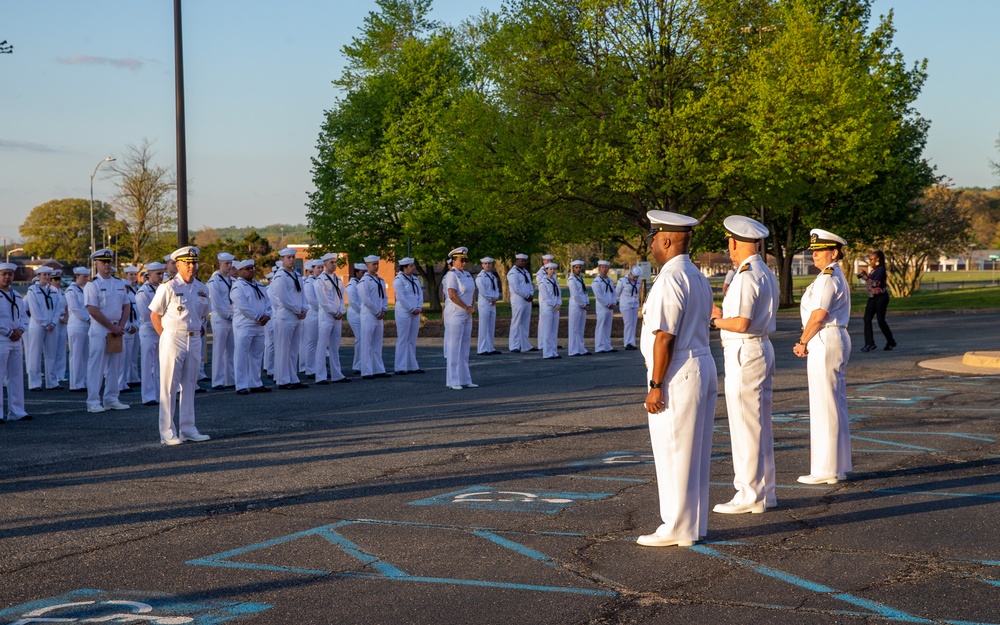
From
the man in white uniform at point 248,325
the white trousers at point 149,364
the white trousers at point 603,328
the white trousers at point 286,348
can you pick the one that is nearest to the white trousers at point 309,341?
the white trousers at point 286,348

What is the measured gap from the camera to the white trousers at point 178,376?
11555mm

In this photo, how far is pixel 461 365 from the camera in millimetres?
17156

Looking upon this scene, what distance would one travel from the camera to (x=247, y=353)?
57.0 ft

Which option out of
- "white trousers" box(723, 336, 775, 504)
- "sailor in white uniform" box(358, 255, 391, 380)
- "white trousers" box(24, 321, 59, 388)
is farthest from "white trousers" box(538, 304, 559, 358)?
"white trousers" box(723, 336, 775, 504)

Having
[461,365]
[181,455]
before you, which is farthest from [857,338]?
[181,455]

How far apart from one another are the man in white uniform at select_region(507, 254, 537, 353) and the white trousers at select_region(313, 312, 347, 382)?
20.3 feet

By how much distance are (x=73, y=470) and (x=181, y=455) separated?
3.57 feet

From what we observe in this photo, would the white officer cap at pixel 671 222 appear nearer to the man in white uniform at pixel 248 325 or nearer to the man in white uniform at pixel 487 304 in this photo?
the man in white uniform at pixel 248 325

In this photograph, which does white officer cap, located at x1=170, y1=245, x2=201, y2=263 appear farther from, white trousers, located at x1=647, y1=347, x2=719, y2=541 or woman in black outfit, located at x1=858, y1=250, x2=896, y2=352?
woman in black outfit, located at x1=858, y1=250, x2=896, y2=352

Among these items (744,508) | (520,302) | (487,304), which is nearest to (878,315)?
(520,302)

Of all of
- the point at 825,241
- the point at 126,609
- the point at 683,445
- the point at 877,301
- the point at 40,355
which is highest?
the point at 825,241

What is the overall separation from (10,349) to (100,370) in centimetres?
145

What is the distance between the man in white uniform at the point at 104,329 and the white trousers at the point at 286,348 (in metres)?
2.74

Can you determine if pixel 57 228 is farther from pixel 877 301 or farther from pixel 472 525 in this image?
pixel 472 525
